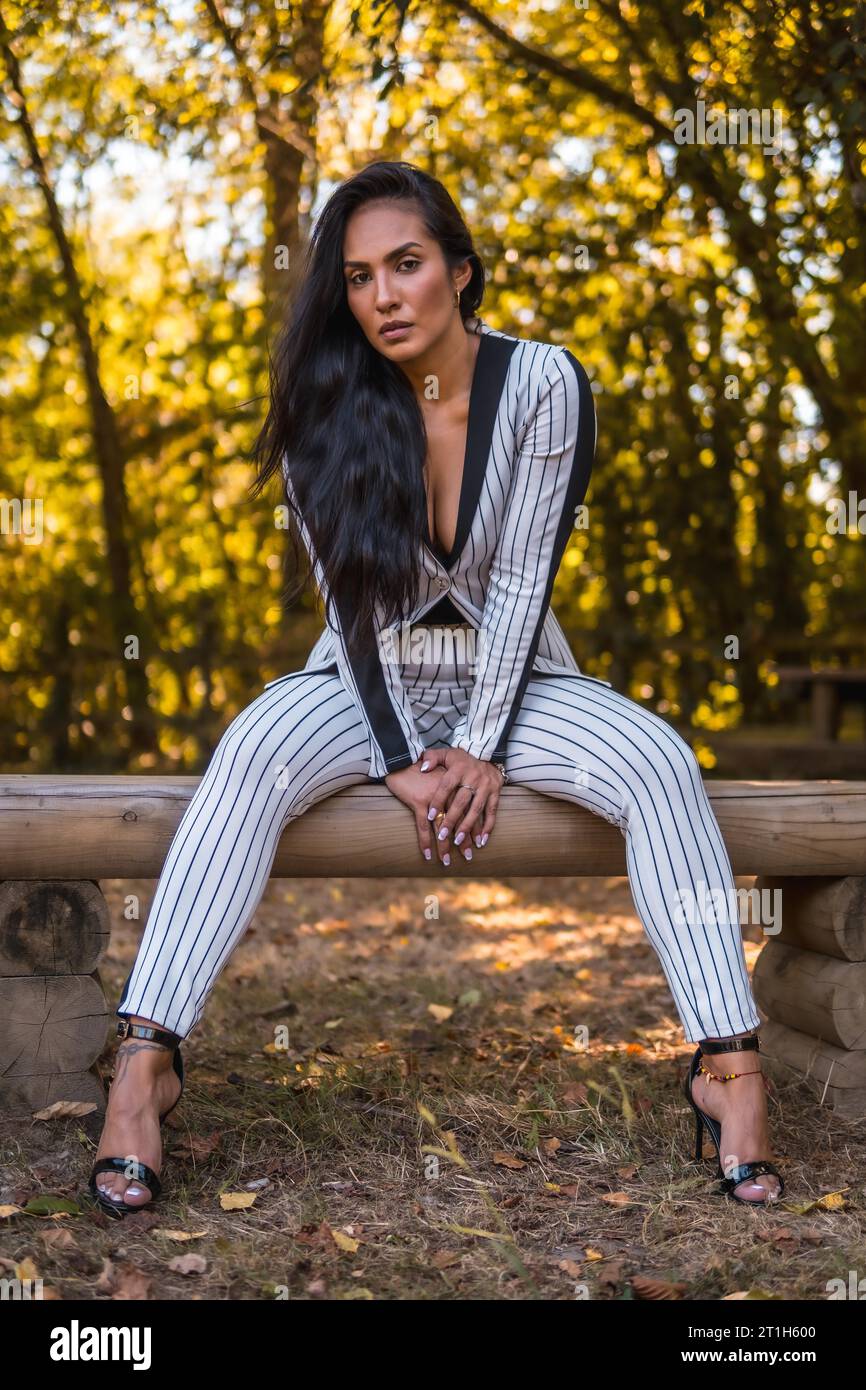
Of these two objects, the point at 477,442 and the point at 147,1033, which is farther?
the point at 477,442

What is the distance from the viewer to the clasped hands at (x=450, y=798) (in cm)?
A: 254

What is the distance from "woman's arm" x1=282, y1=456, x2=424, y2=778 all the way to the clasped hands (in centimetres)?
4

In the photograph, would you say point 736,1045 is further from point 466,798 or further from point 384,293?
point 384,293

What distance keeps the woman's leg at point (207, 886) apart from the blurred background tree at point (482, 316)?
2.60 metres

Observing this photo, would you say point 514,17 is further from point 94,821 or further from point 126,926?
point 94,821

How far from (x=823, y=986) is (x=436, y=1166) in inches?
36.8

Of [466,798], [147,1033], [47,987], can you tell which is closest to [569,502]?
[466,798]

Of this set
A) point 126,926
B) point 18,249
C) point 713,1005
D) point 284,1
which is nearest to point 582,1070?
point 713,1005

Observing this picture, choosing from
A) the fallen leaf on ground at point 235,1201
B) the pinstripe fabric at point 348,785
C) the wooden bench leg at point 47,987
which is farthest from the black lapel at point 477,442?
the fallen leaf on ground at point 235,1201

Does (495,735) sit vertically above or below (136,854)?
above

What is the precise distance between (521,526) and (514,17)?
12.4 ft

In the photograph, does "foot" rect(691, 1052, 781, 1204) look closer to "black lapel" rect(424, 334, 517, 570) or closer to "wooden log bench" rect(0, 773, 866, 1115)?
"wooden log bench" rect(0, 773, 866, 1115)

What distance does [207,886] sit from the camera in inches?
92.2

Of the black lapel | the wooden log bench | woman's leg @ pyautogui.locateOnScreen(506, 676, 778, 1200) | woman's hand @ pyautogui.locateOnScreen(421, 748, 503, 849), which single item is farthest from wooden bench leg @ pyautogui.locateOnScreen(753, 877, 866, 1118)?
the black lapel
